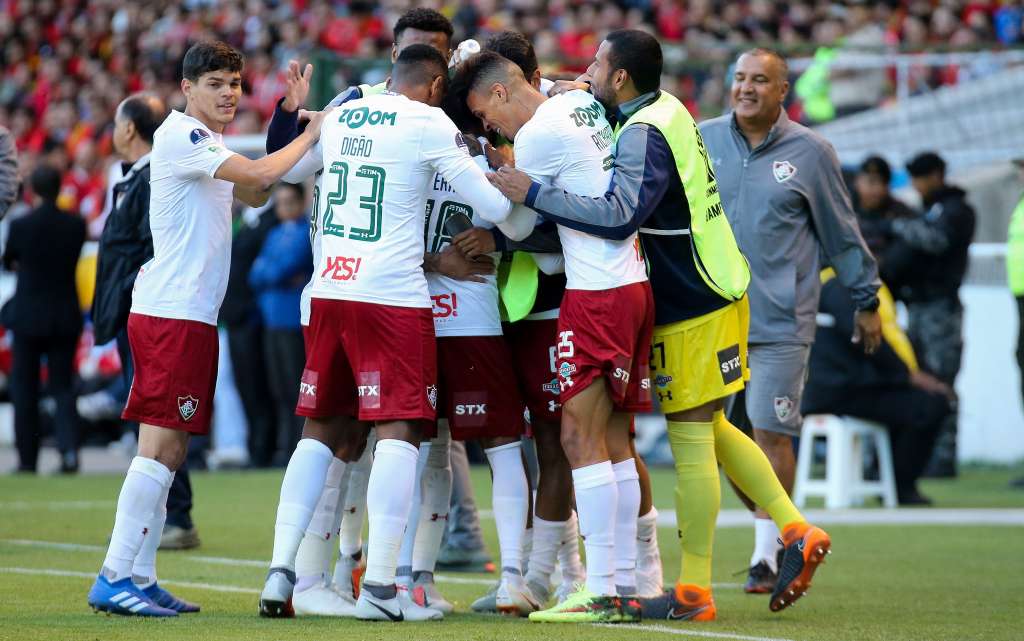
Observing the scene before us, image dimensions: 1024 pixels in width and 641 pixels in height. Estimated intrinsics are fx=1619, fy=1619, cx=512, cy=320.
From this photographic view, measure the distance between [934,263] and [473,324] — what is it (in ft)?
24.6

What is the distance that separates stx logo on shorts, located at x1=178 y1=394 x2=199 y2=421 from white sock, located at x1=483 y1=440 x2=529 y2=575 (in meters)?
1.14

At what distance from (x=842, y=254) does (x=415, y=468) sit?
2.48 metres

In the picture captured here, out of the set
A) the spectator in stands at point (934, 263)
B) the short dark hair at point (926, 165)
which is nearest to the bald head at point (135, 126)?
the spectator in stands at point (934, 263)

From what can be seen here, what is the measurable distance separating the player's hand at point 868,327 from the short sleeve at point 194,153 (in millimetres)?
3079

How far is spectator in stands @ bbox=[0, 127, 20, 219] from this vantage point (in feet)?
25.8

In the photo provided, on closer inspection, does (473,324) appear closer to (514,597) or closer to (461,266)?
(461,266)

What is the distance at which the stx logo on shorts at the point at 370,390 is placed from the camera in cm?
576

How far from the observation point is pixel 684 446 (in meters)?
6.11

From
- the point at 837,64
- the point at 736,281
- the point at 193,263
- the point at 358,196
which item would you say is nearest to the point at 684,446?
the point at 736,281

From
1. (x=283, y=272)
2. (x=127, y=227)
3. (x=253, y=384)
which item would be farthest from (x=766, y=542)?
(x=253, y=384)

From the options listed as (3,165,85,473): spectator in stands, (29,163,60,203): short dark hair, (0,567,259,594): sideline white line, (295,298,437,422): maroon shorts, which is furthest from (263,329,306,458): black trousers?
(295,298,437,422): maroon shorts

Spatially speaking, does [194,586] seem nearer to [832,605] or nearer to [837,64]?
[832,605]

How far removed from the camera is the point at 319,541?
610cm

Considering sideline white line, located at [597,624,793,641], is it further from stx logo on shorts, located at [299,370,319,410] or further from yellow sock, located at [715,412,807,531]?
stx logo on shorts, located at [299,370,319,410]
